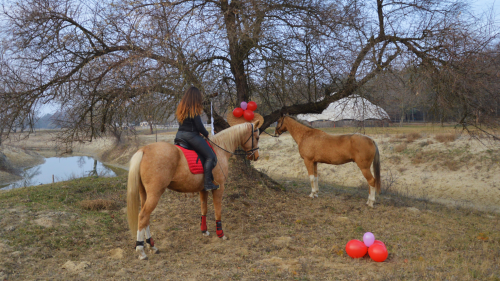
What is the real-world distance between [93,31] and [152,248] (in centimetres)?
503

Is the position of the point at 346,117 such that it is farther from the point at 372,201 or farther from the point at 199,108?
the point at 199,108

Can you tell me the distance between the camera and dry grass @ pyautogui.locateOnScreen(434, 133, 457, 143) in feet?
56.4

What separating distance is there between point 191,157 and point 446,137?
17223 millimetres

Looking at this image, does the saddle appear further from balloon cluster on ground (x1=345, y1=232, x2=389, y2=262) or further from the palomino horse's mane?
balloon cluster on ground (x1=345, y1=232, x2=389, y2=262)

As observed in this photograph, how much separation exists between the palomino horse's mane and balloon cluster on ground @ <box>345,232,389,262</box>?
2661mm

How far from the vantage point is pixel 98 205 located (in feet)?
23.2

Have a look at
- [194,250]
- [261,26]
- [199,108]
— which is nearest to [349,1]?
[261,26]

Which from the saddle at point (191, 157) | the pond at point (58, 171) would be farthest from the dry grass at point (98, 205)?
the pond at point (58, 171)

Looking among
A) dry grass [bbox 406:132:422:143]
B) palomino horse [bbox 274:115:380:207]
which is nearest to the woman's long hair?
palomino horse [bbox 274:115:380:207]

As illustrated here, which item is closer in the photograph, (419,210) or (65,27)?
(65,27)

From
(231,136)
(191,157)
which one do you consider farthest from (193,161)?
(231,136)

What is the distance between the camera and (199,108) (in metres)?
5.11

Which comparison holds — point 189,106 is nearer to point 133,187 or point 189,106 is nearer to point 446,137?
point 133,187

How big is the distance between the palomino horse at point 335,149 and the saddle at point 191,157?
3.86 meters
